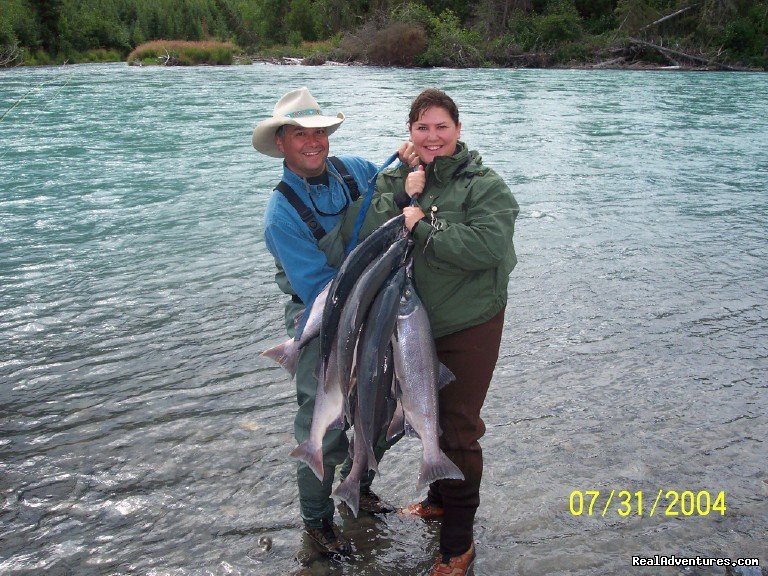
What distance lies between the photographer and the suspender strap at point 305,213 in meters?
3.11

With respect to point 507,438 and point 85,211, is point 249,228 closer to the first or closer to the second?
point 85,211

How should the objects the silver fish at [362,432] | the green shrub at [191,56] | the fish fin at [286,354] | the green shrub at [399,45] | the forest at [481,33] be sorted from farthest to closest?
the green shrub at [191,56] < the green shrub at [399,45] < the forest at [481,33] < the fish fin at [286,354] < the silver fish at [362,432]

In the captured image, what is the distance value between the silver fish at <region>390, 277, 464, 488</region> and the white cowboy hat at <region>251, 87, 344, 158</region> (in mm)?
904

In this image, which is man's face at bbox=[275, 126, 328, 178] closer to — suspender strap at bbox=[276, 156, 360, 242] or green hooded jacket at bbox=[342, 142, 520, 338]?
suspender strap at bbox=[276, 156, 360, 242]

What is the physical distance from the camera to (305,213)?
10.2 feet

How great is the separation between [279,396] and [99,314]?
2608mm

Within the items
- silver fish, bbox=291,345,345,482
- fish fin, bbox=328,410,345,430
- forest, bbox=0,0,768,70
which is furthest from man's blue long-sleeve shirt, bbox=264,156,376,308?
forest, bbox=0,0,768,70

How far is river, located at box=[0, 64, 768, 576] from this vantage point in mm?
3594

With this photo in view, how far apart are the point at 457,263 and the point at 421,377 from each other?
1.72 ft

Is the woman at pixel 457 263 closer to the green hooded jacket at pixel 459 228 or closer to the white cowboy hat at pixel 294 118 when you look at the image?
the green hooded jacket at pixel 459 228

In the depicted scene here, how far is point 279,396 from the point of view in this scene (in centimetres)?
515

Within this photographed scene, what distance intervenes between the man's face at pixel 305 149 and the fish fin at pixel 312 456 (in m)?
1.31

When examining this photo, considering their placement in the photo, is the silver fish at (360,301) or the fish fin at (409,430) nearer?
the silver fish at (360,301)
